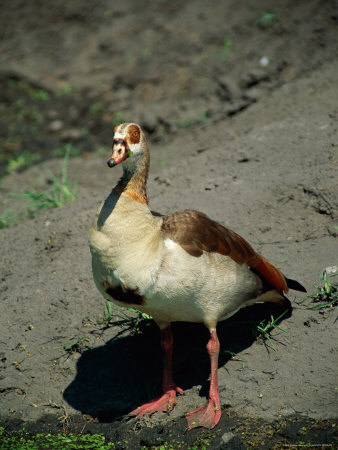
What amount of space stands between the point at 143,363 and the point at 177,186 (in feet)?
7.63

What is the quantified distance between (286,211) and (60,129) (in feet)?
17.0

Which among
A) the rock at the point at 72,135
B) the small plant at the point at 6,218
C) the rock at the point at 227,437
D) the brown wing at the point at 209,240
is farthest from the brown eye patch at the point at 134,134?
the rock at the point at 72,135

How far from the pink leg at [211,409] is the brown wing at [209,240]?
59cm

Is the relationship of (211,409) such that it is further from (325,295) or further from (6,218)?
(6,218)

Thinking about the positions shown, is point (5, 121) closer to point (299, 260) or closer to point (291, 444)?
point (299, 260)

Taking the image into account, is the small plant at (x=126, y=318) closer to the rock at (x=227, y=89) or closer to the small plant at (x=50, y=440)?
the small plant at (x=50, y=440)

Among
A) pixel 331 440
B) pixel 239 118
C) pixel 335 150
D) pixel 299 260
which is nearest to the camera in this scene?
pixel 331 440

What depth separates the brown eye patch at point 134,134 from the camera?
3490 millimetres

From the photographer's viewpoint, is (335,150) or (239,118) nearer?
(335,150)

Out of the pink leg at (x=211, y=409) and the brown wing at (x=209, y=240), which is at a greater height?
the brown wing at (x=209, y=240)

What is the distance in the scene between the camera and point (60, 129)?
29.5 feet

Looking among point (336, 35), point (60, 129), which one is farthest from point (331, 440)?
point (60, 129)

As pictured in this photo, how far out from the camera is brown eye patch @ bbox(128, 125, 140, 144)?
11.5 ft

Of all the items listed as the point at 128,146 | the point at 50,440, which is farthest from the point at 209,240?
the point at 50,440
